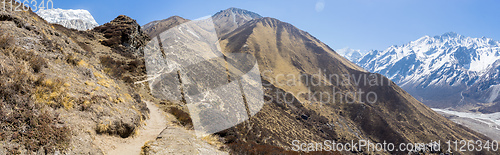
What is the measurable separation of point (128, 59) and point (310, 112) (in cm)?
9938

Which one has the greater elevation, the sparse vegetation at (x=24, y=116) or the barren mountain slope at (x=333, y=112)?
the sparse vegetation at (x=24, y=116)

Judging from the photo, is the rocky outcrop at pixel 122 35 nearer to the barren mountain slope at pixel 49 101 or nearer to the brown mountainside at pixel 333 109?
the barren mountain slope at pixel 49 101

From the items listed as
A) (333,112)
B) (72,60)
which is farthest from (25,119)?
(333,112)

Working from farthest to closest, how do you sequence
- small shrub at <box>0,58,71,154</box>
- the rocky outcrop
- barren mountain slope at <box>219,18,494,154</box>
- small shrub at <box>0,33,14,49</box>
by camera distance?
barren mountain slope at <box>219,18,494,154</box> → the rocky outcrop → small shrub at <box>0,33,14,49</box> → small shrub at <box>0,58,71,154</box>

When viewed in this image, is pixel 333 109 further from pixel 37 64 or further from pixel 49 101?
pixel 49 101

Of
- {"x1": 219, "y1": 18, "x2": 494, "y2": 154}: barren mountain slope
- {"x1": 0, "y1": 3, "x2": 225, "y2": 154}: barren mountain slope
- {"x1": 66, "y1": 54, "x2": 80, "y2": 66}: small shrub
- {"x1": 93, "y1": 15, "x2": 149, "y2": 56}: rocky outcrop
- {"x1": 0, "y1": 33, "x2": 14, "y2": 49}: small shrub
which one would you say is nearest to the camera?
{"x1": 0, "y1": 3, "x2": 225, "y2": 154}: barren mountain slope

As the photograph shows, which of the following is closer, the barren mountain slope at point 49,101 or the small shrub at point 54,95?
the barren mountain slope at point 49,101

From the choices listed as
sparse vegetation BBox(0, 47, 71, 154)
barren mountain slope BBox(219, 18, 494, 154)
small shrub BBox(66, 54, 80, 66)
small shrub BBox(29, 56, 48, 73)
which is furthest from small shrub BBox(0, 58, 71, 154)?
barren mountain slope BBox(219, 18, 494, 154)

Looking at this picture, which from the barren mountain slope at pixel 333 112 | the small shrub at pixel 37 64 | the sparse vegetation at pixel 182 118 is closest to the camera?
the small shrub at pixel 37 64

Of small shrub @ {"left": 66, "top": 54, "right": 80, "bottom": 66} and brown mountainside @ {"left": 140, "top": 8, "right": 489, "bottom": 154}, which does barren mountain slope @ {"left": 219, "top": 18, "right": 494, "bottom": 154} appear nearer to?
brown mountainside @ {"left": 140, "top": 8, "right": 489, "bottom": 154}

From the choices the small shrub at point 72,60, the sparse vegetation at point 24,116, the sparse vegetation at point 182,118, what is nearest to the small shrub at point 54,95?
the sparse vegetation at point 24,116

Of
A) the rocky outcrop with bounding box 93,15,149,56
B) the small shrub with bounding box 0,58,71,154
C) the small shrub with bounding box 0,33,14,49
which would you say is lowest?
the small shrub with bounding box 0,58,71,154

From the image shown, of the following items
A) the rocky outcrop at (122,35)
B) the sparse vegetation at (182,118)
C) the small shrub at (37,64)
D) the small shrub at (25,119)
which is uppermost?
the rocky outcrop at (122,35)

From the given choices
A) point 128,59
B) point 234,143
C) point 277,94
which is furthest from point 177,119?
point 277,94
